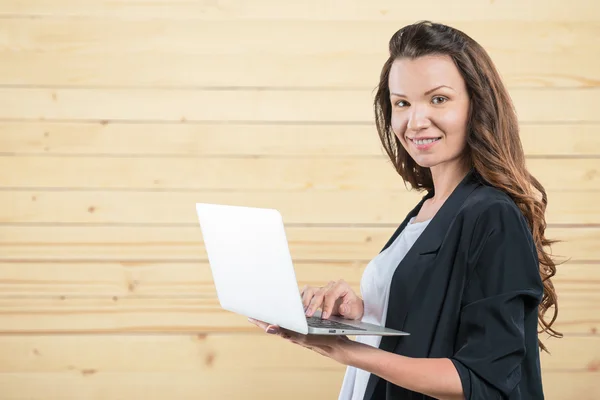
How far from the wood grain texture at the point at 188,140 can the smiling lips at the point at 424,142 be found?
113 centimetres

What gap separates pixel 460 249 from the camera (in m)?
1.16

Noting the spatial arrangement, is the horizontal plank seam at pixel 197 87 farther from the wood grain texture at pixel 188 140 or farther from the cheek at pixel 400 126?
the cheek at pixel 400 126

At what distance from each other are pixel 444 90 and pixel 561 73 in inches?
53.5

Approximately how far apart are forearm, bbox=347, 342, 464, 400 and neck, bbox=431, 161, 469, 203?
35cm

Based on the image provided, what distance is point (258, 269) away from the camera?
1184 mm

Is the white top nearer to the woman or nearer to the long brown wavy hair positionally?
the woman

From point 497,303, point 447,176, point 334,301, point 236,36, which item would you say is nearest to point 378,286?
point 334,301

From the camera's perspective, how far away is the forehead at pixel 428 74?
1.26m

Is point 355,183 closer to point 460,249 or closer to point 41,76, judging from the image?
point 41,76

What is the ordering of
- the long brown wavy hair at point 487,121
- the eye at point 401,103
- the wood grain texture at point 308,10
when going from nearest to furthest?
the long brown wavy hair at point 487,121 → the eye at point 401,103 → the wood grain texture at point 308,10

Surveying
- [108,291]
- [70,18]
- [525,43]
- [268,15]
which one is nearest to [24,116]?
[70,18]

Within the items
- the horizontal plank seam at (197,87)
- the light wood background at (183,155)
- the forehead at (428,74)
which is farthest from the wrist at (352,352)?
the horizontal plank seam at (197,87)

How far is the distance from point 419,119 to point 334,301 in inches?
15.1

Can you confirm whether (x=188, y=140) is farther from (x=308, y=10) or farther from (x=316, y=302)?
(x=316, y=302)
